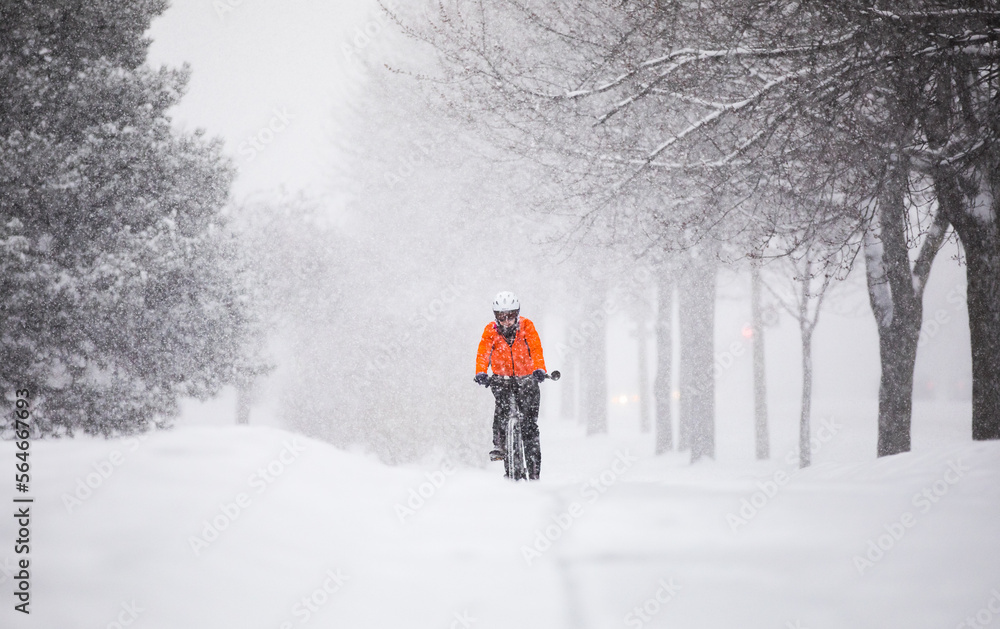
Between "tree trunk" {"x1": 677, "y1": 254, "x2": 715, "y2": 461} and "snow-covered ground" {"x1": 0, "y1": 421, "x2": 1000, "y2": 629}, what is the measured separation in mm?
10249

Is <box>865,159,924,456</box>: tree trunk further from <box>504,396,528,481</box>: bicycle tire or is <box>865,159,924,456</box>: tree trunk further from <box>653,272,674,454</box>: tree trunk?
<box>653,272,674,454</box>: tree trunk

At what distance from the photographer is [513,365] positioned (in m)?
6.07

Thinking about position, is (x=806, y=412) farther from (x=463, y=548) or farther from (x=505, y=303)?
(x=463, y=548)

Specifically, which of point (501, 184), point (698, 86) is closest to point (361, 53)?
point (501, 184)

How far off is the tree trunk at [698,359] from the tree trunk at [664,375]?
25.7 inches

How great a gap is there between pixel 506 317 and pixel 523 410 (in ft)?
3.08

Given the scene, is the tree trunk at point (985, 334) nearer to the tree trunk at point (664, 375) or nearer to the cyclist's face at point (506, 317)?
the cyclist's face at point (506, 317)

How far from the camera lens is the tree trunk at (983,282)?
5.92 meters

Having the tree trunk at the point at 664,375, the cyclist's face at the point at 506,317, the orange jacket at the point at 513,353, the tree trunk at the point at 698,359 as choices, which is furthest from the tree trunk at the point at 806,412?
the cyclist's face at the point at 506,317

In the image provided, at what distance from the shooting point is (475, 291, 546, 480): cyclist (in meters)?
6.04

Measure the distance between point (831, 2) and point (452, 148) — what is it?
15.2m

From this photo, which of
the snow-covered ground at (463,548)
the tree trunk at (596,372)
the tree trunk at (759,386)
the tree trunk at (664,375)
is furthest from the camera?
the tree trunk at (596,372)

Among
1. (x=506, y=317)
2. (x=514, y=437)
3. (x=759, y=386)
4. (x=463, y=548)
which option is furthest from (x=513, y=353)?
(x=759, y=386)

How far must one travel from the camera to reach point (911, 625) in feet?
9.02
